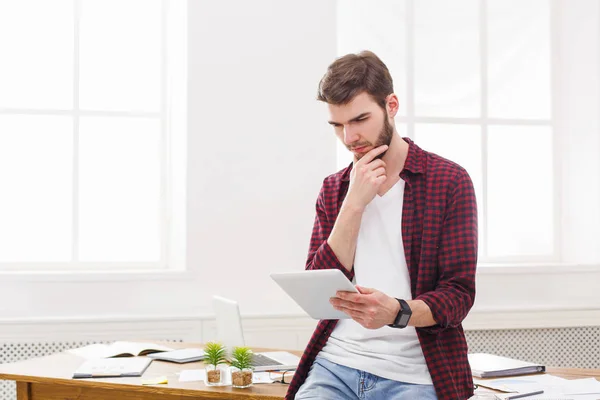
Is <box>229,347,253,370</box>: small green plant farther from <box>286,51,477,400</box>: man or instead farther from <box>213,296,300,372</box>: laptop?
<box>286,51,477,400</box>: man

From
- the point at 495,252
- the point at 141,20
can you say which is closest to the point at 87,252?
the point at 141,20

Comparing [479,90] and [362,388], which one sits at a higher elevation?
[479,90]

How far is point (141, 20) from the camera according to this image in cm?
442

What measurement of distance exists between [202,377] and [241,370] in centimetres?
24

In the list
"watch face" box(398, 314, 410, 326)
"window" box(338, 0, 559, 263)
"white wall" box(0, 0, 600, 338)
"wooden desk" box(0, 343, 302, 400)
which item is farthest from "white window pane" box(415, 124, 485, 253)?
"watch face" box(398, 314, 410, 326)

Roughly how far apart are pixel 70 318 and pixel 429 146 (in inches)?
88.8

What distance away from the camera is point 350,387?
1976 millimetres

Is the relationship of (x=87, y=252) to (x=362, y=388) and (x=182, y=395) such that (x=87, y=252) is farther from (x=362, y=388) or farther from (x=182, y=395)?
(x=362, y=388)

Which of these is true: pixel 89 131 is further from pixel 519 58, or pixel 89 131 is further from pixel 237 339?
pixel 519 58

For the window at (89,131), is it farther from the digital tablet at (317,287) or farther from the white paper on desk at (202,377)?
the digital tablet at (317,287)

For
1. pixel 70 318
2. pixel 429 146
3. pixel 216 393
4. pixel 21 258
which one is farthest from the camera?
pixel 429 146

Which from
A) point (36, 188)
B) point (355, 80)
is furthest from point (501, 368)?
A: point (36, 188)

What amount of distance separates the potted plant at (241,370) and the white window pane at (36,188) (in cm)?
210

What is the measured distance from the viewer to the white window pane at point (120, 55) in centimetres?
437
